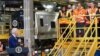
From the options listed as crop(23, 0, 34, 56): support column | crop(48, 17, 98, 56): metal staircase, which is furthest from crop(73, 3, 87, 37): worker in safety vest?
crop(23, 0, 34, 56): support column

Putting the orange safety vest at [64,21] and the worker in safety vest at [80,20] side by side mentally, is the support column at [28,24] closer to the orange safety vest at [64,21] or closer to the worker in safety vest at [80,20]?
the orange safety vest at [64,21]

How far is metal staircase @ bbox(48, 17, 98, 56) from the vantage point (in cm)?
1260

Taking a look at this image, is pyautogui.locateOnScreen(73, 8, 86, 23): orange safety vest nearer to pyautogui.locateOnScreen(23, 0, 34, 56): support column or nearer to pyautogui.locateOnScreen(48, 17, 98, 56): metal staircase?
pyautogui.locateOnScreen(48, 17, 98, 56): metal staircase

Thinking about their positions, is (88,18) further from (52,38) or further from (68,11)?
(52,38)

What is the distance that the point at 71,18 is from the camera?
14062 mm

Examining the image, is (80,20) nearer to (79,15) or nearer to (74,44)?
(79,15)

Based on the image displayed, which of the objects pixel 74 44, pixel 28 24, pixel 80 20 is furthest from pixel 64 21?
pixel 28 24

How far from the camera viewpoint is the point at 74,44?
540 inches

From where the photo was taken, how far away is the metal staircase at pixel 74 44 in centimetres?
1260

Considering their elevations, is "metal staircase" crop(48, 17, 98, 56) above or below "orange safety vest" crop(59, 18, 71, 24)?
below

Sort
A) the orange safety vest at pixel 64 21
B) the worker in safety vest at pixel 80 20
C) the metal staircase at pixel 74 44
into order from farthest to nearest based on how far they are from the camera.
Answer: the orange safety vest at pixel 64 21, the worker in safety vest at pixel 80 20, the metal staircase at pixel 74 44

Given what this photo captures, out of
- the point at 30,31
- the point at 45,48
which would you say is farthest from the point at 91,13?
the point at 45,48

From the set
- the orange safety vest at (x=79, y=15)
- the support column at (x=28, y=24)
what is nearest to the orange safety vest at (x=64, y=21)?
the orange safety vest at (x=79, y=15)

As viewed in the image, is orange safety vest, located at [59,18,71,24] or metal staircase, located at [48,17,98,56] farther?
orange safety vest, located at [59,18,71,24]
